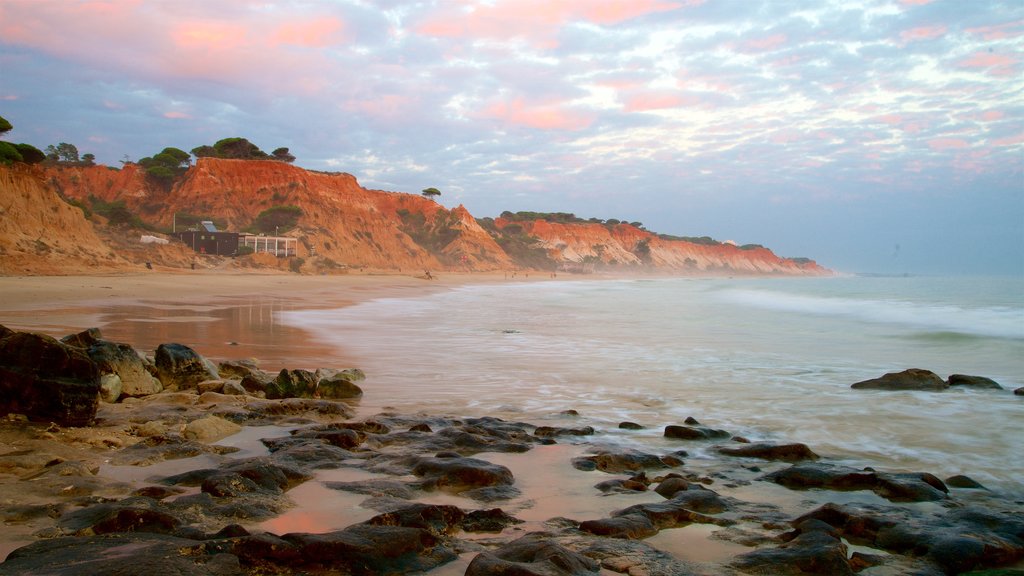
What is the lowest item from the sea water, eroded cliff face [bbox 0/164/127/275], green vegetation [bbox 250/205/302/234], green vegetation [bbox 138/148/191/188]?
the sea water

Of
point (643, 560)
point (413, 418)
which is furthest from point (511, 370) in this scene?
point (643, 560)

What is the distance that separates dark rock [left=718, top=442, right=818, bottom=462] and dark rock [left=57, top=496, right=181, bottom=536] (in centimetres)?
392

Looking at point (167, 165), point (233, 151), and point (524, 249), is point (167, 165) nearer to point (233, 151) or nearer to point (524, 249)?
point (233, 151)

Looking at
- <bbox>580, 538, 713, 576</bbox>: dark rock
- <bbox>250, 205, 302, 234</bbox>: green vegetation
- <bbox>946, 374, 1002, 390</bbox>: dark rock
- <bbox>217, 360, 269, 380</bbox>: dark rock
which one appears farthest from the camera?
<bbox>250, 205, 302, 234</bbox>: green vegetation

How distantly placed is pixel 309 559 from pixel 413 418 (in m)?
3.37

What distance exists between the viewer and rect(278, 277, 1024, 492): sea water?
584 cm

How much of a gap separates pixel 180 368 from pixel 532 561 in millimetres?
5808

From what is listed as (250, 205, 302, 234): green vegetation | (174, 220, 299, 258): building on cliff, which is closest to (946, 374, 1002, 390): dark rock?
(174, 220, 299, 258): building on cliff

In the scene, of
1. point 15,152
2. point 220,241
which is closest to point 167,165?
point 220,241

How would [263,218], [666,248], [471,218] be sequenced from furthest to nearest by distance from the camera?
[666,248] → [471,218] → [263,218]

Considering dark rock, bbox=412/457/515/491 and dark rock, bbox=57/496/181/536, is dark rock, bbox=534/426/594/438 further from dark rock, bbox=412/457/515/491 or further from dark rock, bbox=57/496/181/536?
dark rock, bbox=57/496/181/536

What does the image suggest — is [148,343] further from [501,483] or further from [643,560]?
[643,560]

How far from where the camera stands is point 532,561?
2721 millimetres

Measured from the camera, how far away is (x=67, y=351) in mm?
4918
